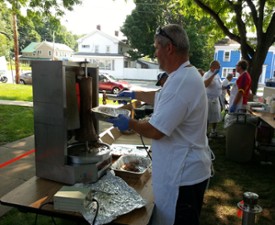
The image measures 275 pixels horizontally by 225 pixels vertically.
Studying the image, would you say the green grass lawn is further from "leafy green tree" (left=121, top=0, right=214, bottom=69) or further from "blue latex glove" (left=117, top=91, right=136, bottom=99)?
"leafy green tree" (left=121, top=0, right=214, bottom=69)

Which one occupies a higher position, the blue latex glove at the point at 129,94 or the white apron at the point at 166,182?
the blue latex glove at the point at 129,94

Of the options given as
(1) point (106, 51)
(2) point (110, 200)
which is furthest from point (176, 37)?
(1) point (106, 51)

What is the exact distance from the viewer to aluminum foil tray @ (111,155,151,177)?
1943 millimetres

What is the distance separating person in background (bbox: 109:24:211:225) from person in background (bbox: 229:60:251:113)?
4432 millimetres

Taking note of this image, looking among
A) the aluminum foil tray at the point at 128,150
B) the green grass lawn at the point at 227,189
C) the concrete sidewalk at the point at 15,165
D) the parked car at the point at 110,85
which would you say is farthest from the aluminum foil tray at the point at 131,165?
the parked car at the point at 110,85

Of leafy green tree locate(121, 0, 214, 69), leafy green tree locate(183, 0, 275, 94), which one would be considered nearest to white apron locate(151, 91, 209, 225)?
leafy green tree locate(183, 0, 275, 94)

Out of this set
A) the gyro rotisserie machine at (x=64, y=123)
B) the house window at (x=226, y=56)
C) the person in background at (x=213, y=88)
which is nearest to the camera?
the gyro rotisserie machine at (x=64, y=123)

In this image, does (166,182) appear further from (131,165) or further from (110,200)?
(131,165)

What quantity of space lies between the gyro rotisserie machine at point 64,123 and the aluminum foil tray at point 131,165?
0.62ft

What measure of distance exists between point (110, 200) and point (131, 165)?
0.58 meters

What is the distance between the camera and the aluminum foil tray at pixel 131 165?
1.94m

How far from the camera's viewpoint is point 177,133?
1416 mm

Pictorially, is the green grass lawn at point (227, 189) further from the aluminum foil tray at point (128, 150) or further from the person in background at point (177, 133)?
the person in background at point (177, 133)

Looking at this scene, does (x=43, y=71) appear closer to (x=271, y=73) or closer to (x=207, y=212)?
(x=207, y=212)
